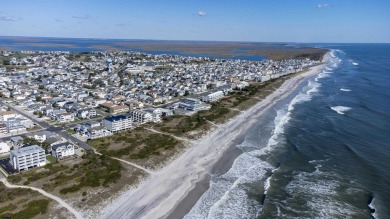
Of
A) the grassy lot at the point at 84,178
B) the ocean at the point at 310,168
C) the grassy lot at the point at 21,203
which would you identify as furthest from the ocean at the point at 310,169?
the grassy lot at the point at 21,203

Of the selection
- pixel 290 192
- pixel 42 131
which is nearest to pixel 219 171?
pixel 290 192

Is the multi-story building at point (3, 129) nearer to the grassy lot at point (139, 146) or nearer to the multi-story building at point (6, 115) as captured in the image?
the multi-story building at point (6, 115)

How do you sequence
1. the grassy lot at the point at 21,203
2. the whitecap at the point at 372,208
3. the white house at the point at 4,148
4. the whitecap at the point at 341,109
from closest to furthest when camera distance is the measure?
the grassy lot at the point at 21,203 → the whitecap at the point at 372,208 → the white house at the point at 4,148 → the whitecap at the point at 341,109

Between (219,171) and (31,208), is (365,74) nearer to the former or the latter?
(219,171)

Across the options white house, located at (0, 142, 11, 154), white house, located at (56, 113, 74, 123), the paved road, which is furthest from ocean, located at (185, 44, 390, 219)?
white house, located at (56, 113, 74, 123)

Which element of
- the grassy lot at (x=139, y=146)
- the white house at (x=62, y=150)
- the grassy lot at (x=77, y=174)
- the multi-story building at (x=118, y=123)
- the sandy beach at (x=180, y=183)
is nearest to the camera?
the sandy beach at (x=180, y=183)

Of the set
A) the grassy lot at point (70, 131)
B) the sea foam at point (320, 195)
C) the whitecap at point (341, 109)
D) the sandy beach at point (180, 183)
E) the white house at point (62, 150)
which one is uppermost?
the whitecap at point (341, 109)
